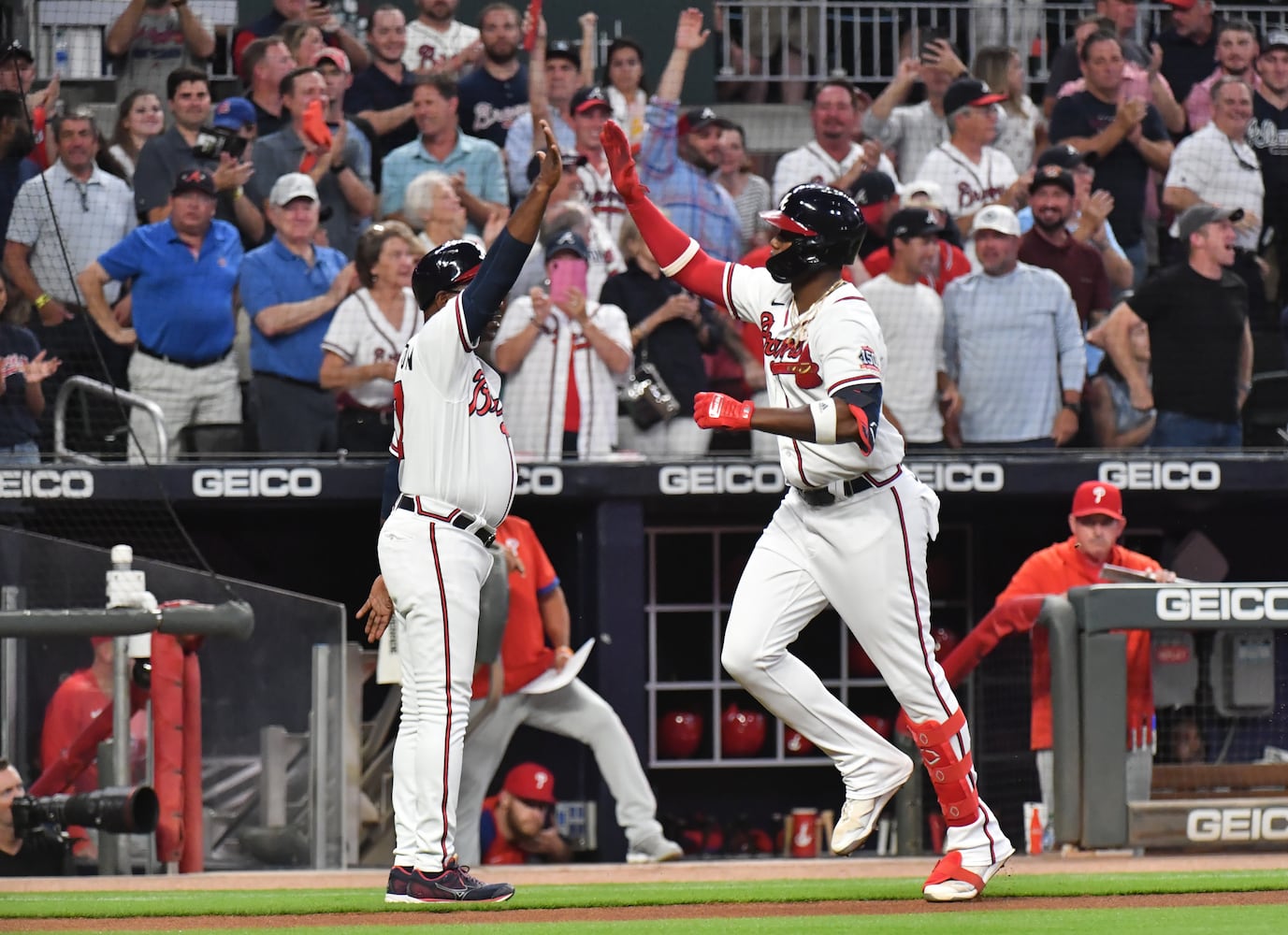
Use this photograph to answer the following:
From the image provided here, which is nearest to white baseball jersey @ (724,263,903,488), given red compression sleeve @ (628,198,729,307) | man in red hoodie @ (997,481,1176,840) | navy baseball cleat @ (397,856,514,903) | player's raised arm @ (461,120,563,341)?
red compression sleeve @ (628,198,729,307)

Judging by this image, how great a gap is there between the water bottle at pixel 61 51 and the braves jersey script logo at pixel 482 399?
5.24 meters

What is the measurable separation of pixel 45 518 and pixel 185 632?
1984mm

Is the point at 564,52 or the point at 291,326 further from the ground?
the point at 564,52

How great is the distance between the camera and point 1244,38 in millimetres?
10461

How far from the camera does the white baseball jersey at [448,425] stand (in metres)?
5.18

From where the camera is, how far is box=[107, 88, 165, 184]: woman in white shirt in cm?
909

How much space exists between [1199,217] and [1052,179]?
0.69 metres

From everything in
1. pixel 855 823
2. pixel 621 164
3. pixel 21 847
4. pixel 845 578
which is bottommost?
pixel 21 847

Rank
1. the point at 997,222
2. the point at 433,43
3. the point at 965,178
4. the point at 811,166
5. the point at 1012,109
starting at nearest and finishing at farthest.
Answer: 1. the point at 997,222
2. the point at 811,166
3. the point at 965,178
4. the point at 433,43
5. the point at 1012,109

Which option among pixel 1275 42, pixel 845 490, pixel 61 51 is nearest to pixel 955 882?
pixel 845 490

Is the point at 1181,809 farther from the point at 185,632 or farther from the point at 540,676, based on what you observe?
the point at 185,632

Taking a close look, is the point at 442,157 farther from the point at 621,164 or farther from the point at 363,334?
the point at 621,164

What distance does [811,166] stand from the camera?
31.8ft

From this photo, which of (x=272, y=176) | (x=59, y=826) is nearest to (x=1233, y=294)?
(x=272, y=176)
